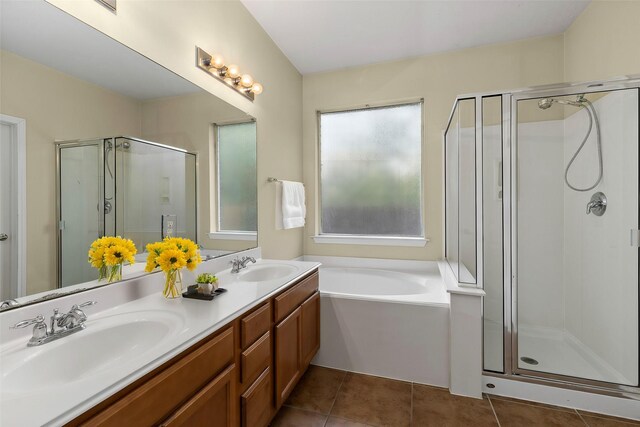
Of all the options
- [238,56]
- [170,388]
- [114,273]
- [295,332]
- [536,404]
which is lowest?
[536,404]

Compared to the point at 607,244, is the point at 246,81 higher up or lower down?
higher up

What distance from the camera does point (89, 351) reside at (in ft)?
3.10

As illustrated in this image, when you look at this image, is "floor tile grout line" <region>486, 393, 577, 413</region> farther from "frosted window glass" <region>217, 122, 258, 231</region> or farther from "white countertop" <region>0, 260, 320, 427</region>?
"frosted window glass" <region>217, 122, 258, 231</region>

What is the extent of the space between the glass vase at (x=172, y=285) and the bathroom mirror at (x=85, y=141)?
0.22 metres

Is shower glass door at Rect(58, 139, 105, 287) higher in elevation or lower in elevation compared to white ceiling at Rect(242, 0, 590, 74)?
lower

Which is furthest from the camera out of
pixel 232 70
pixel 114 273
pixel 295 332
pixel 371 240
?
pixel 371 240

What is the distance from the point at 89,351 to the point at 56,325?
14cm

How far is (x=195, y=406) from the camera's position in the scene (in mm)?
940

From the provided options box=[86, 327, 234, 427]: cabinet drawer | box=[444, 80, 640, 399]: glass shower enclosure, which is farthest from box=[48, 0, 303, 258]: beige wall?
box=[444, 80, 640, 399]: glass shower enclosure

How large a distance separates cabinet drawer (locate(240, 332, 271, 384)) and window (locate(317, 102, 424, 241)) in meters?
1.96

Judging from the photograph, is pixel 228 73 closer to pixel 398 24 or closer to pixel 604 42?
pixel 398 24

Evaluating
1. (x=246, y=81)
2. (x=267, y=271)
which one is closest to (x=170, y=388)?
(x=267, y=271)

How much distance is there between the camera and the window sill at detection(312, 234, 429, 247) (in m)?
2.96

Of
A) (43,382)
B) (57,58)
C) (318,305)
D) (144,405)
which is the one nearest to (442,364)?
(318,305)
